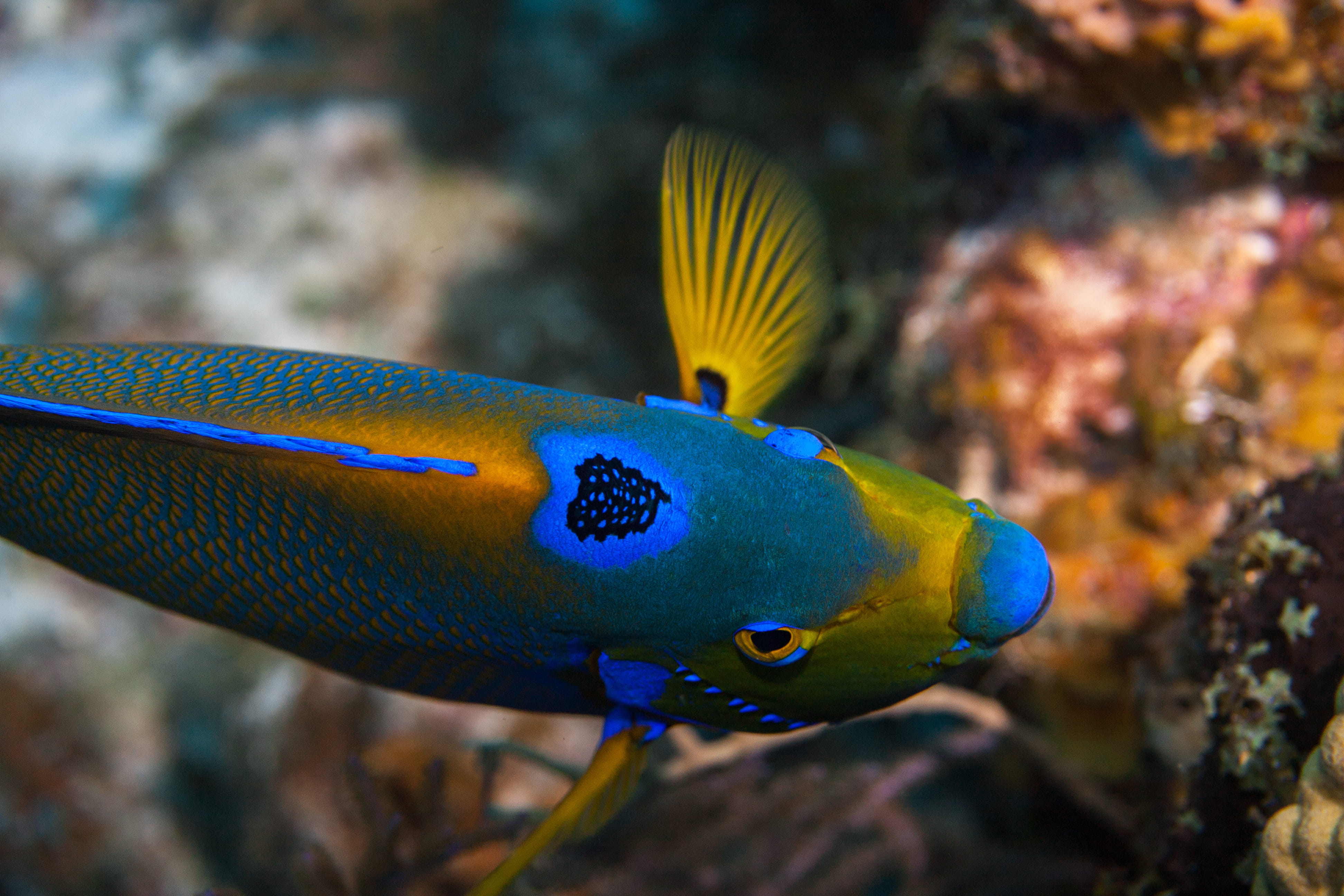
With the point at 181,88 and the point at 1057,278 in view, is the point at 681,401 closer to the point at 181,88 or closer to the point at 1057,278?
the point at 1057,278

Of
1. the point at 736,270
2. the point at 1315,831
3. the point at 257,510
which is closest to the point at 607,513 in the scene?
the point at 257,510

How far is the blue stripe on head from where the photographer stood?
144 cm

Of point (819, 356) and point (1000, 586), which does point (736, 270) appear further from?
point (819, 356)

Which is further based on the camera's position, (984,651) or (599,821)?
(599,821)

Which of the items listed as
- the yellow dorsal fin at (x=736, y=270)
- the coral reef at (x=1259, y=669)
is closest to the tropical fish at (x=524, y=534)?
the yellow dorsal fin at (x=736, y=270)

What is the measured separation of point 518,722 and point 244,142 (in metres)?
4.31

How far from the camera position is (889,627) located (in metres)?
1.46

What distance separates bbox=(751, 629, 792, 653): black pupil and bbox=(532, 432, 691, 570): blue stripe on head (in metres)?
0.23

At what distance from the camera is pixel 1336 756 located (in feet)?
4.83

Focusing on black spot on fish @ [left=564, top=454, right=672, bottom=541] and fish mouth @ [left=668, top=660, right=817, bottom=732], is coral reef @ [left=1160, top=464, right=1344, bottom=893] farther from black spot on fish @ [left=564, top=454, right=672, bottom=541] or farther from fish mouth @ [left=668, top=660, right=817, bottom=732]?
black spot on fish @ [left=564, top=454, right=672, bottom=541]

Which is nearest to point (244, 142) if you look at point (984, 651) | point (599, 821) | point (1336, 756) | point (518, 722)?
point (518, 722)

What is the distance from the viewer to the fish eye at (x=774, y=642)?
1434 millimetres

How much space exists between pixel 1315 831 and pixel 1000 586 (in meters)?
0.83

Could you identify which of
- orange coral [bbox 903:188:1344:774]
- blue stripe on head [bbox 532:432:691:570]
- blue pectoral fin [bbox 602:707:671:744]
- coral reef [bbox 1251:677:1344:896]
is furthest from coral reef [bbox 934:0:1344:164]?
blue pectoral fin [bbox 602:707:671:744]
